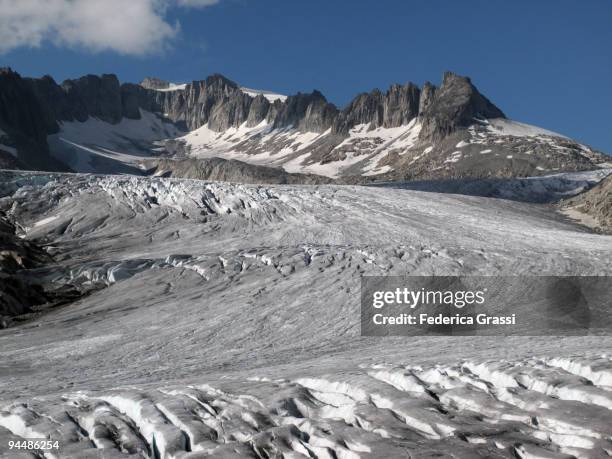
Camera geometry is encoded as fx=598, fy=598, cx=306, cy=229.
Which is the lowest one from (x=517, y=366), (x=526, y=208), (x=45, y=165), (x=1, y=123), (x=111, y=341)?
(x=111, y=341)

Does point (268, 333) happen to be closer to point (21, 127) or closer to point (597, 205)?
point (597, 205)

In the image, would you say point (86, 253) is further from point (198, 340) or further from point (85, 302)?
point (198, 340)

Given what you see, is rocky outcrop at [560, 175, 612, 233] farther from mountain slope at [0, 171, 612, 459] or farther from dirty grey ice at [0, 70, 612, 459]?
mountain slope at [0, 171, 612, 459]

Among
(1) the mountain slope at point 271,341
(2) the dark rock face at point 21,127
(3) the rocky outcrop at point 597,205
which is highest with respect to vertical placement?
(2) the dark rock face at point 21,127

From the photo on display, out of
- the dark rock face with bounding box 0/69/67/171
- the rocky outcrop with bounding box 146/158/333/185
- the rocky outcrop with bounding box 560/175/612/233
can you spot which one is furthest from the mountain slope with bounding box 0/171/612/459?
the dark rock face with bounding box 0/69/67/171

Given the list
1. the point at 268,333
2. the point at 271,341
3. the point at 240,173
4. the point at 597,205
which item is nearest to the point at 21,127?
the point at 240,173

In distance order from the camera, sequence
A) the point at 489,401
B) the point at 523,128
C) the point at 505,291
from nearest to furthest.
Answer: the point at 489,401
the point at 505,291
the point at 523,128

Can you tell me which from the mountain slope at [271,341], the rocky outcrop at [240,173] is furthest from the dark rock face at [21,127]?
the mountain slope at [271,341]

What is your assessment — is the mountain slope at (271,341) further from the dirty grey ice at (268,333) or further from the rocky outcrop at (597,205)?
the rocky outcrop at (597,205)

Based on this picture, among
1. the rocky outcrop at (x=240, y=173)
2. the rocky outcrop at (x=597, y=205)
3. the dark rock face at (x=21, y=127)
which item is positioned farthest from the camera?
the dark rock face at (x=21, y=127)

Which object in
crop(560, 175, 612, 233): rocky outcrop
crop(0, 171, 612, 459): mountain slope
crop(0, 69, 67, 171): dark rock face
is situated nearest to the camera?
crop(0, 171, 612, 459): mountain slope

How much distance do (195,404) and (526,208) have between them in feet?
153

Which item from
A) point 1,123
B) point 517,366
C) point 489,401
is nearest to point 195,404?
point 489,401

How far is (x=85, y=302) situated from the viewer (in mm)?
26016
